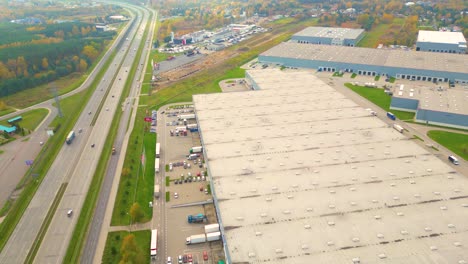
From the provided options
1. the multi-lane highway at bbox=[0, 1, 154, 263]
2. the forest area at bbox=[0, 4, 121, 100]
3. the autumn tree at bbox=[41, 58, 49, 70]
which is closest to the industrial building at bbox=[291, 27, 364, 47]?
the forest area at bbox=[0, 4, 121, 100]

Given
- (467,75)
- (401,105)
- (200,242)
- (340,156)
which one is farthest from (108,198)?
(467,75)

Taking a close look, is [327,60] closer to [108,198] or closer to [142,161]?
[142,161]

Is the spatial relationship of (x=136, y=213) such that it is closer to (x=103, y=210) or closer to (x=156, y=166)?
(x=103, y=210)

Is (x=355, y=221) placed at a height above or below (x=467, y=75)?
below

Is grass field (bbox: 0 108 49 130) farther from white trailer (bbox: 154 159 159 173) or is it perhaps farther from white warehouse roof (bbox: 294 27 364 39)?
white warehouse roof (bbox: 294 27 364 39)

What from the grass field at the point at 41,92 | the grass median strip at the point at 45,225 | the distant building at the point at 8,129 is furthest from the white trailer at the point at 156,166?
the grass field at the point at 41,92

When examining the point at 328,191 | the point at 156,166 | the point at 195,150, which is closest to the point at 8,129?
the point at 156,166
